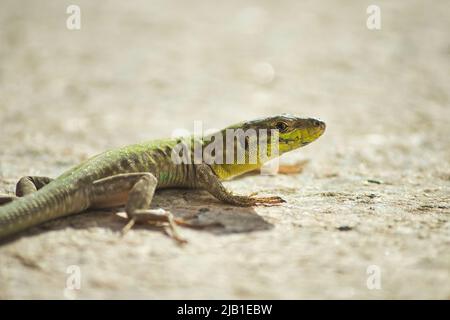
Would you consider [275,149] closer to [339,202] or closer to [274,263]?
[339,202]

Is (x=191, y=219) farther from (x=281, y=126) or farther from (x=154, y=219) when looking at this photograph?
(x=281, y=126)

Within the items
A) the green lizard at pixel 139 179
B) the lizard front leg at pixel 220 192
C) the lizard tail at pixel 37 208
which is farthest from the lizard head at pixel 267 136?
the lizard tail at pixel 37 208

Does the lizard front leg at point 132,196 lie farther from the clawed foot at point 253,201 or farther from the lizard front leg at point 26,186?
the clawed foot at point 253,201

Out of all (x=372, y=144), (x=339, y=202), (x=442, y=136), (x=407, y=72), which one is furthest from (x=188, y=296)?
(x=407, y=72)

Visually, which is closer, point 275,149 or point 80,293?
point 80,293

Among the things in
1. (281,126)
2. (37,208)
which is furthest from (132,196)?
(281,126)
